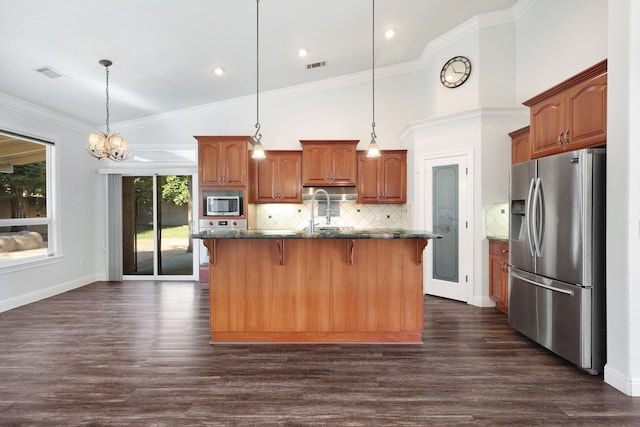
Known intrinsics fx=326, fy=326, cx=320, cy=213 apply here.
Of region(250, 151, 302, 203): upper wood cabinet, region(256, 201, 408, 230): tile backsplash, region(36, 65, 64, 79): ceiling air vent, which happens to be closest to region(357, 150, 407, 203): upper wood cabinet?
region(256, 201, 408, 230): tile backsplash

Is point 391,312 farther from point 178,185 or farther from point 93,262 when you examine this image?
point 93,262

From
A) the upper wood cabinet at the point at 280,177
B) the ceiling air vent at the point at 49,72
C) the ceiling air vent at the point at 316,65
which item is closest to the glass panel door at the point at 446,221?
the upper wood cabinet at the point at 280,177

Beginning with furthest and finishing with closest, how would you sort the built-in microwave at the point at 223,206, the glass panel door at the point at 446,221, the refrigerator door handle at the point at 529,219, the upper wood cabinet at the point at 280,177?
the upper wood cabinet at the point at 280,177, the built-in microwave at the point at 223,206, the glass panel door at the point at 446,221, the refrigerator door handle at the point at 529,219

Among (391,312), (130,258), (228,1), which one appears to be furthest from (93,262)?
(391,312)

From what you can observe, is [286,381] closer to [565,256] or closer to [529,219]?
[565,256]

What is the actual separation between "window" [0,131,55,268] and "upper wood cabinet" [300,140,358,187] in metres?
4.06

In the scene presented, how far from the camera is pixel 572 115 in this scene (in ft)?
9.32

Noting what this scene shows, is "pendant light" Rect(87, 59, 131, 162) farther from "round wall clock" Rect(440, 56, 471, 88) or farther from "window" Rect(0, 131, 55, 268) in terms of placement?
"round wall clock" Rect(440, 56, 471, 88)

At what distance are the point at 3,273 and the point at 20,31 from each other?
312 centimetres

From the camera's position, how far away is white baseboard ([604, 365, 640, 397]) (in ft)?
7.50

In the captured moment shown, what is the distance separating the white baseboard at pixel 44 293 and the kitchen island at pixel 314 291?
10.9 ft

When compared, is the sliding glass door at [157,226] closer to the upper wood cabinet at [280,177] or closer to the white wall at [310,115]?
the white wall at [310,115]

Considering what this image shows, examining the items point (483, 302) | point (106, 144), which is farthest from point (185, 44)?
point (483, 302)

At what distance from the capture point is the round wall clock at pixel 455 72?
4.78 metres
